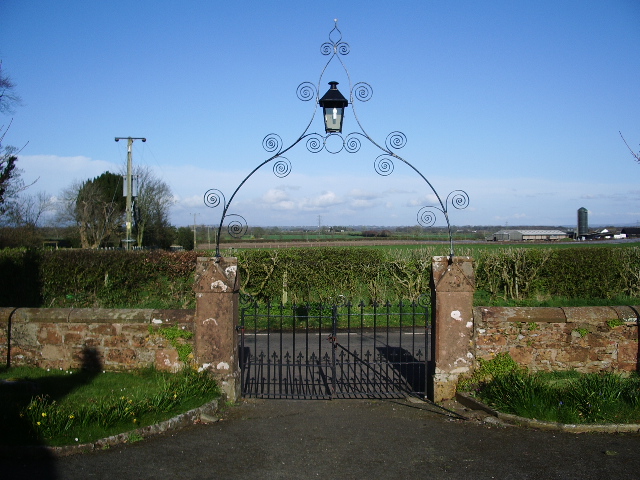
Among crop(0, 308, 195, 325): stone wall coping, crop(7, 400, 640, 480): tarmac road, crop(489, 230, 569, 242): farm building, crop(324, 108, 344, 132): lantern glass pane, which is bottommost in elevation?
crop(7, 400, 640, 480): tarmac road

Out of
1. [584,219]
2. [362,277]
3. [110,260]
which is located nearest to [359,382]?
[362,277]

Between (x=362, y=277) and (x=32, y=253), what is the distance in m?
10.3

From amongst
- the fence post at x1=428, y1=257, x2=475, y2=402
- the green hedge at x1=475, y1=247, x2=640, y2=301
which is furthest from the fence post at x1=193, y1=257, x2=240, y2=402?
the green hedge at x1=475, y1=247, x2=640, y2=301

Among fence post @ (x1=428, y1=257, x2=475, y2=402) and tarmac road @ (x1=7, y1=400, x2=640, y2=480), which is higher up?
fence post @ (x1=428, y1=257, x2=475, y2=402)

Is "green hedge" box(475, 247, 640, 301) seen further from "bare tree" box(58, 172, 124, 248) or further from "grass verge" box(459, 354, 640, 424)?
"bare tree" box(58, 172, 124, 248)

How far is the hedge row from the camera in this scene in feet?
53.0

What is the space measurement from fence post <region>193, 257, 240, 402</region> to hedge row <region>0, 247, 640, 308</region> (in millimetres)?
8950

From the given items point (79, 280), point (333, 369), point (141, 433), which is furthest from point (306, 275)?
point (141, 433)

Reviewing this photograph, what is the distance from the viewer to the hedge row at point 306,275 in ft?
53.0

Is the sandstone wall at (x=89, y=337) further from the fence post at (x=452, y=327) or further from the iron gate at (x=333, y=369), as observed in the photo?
the fence post at (x=452, y=327)

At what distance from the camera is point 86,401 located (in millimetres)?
6590

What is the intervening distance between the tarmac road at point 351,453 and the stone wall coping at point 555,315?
1.73 meters

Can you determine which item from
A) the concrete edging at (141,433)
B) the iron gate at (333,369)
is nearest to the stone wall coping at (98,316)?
the iron gate at (333,369)

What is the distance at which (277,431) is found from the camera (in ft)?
21.8
